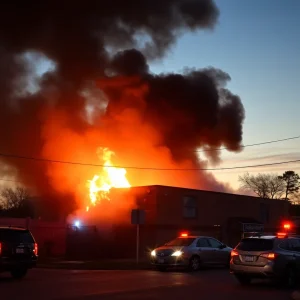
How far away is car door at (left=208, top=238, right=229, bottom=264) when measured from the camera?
21381 millimetres

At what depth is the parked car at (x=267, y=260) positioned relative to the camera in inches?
571

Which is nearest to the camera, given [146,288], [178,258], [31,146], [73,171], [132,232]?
[146,288]

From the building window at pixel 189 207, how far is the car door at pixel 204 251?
9.85m

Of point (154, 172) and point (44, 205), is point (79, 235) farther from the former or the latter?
point (44, 205)

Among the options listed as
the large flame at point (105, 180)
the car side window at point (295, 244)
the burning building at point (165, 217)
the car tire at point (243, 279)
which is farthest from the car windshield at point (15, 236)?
the large flame at point (105, 180)

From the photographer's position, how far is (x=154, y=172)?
39531mm

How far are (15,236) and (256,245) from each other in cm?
733

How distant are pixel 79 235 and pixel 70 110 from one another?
1328cm

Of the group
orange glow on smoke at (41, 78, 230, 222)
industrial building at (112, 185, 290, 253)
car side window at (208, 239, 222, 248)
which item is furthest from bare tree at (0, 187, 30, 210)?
car side window at (208, 239, 222, 248)

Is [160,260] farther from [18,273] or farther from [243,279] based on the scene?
[18,273]

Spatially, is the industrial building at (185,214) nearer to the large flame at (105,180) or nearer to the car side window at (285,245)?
the large flame at (105,180)

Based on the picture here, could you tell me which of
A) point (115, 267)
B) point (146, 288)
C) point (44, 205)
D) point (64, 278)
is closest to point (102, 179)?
point (44, 205)

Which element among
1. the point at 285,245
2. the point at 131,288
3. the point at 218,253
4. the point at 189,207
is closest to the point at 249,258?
the point at 285,245

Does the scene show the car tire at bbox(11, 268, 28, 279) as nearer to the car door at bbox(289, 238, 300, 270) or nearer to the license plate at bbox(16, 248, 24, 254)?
the license plate at bbox(16, 248, 24, 254)
